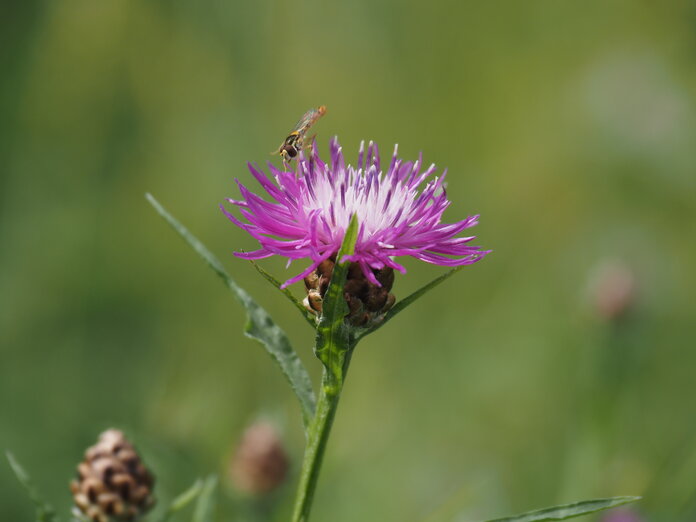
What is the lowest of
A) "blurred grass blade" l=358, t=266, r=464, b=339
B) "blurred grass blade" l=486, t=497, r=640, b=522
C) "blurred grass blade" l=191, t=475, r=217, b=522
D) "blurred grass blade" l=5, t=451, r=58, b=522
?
"blurred grass blade" l=486, t=497, r=640, b=522

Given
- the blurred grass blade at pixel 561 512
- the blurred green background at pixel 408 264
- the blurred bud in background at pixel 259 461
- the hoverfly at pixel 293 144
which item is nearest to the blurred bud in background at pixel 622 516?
the blurred green background at pixel 408 264

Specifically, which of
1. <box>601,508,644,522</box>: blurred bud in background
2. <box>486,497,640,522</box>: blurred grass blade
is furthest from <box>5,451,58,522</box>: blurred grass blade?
<box>601,508,644,522</box>: blurred bud in background

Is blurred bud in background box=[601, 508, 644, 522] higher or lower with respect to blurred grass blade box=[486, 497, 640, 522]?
lower

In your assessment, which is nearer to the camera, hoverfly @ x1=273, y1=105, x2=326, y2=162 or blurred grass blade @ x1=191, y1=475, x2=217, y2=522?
blurred grass blade @ x1=191, y1=475, x2=217, y2=522

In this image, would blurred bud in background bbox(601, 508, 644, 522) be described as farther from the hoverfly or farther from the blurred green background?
the hoverfly

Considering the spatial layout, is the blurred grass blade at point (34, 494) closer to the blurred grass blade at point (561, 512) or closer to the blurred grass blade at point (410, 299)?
the blurred grass blade at point (410, 299)

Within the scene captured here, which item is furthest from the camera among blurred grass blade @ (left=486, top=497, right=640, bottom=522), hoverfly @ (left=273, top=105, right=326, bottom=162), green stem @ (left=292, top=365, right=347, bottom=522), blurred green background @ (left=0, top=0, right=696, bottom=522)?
blurred green background @ (left=0, top=0, right=696, bottom=522)

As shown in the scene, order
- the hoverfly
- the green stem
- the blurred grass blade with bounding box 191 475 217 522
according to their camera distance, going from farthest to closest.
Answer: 1. the hoverfly
2. the blurred grass blade with bounding box 191 475 217 522
3. the green stem
